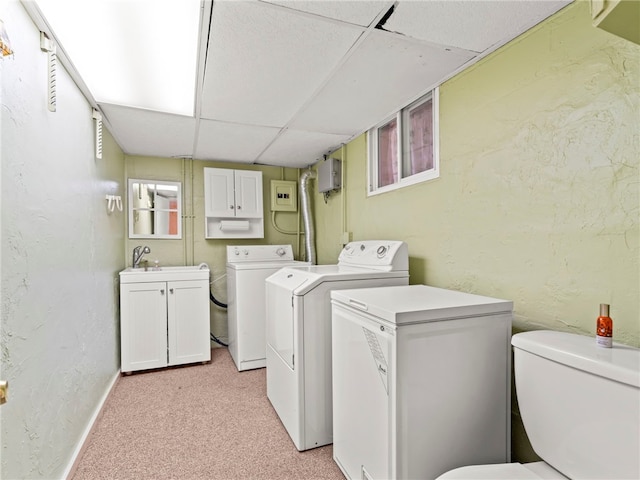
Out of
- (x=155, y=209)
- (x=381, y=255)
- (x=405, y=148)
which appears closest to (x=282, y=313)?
(x=381, y=255)

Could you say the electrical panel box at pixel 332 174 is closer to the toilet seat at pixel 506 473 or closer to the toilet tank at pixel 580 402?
the toilet tank at pixel 580 402

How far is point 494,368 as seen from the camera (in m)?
1.33

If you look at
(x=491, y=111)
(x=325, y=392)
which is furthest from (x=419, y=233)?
(x=325, y=392)

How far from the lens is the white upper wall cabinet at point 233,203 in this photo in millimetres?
3496

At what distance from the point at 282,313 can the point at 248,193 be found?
1.99 m

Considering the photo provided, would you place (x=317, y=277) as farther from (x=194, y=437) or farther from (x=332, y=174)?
(x=332, y=174)

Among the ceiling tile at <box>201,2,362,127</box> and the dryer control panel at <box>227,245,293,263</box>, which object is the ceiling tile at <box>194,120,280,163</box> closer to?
the ceiling tile at <box>201,2,362,127</box>

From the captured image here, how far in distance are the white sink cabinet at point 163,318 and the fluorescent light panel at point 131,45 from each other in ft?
5.18

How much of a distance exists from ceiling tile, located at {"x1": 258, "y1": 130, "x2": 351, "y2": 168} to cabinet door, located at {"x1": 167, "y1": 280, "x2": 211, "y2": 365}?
1.51 meters

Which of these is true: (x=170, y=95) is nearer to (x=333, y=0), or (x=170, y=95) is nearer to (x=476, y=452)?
(x=333, y=0)

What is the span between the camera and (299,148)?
10.4ft

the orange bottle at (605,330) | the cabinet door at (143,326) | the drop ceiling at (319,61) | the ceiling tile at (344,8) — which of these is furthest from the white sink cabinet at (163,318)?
the orange bottle at (605,330)

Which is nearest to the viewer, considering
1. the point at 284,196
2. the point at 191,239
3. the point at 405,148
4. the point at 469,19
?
the point at 469,19

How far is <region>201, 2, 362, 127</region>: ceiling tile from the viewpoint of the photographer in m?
1.35
